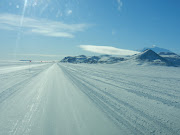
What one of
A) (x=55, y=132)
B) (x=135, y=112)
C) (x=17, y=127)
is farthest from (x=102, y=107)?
(x=17, y=127)

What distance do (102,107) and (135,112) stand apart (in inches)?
52.9

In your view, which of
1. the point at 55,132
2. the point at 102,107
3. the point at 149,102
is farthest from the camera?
the point at 149,102

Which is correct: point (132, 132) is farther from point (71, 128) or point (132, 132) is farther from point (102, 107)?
point (102, 107)

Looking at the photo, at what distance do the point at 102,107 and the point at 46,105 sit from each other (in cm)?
249

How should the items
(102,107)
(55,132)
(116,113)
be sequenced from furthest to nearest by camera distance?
1. (102,107)
2. (116,113)
3. (55,132)

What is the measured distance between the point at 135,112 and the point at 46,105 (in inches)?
150

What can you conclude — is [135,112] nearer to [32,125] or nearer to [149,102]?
[149,102]

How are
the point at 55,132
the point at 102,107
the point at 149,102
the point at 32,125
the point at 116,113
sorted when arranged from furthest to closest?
the point at 149,102 → the point at 102,107 → the point at 116,113 → the point at 32,125 → the point at 55,132

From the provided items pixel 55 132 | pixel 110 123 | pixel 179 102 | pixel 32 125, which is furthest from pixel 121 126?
pixel 179 102

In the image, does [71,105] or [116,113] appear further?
[71,105]

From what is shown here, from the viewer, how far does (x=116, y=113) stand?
5.39 meters

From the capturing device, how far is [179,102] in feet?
23.3

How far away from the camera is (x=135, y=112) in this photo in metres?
5.61

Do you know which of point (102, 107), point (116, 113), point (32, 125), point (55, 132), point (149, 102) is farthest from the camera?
point (149, 102)
